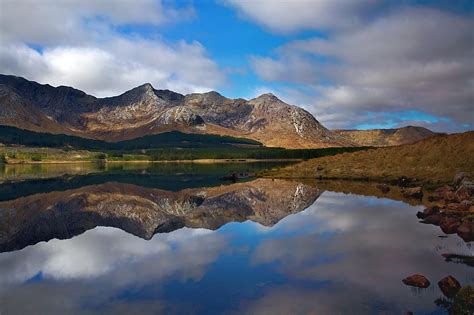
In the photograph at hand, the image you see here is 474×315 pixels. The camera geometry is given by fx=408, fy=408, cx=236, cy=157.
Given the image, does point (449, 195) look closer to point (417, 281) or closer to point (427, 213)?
point (427, 213)

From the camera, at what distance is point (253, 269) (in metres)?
21.9

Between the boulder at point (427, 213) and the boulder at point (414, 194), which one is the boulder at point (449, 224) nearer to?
the boulder at point (427, 213)

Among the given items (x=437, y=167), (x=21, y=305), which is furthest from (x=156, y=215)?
(x=437, y=167)

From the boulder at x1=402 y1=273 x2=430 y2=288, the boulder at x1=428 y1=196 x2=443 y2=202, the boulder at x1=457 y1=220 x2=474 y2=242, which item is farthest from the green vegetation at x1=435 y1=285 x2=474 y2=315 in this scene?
the boulder at x1=428 y1=196 x2=443 y2=202

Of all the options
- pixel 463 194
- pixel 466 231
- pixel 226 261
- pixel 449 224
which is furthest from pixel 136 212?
pixel 463 194

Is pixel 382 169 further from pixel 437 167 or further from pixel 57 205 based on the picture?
pixel 57 205

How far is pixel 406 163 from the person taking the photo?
76.8 metres

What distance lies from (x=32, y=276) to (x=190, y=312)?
35.1 feet

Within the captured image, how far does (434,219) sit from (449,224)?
10.3ft

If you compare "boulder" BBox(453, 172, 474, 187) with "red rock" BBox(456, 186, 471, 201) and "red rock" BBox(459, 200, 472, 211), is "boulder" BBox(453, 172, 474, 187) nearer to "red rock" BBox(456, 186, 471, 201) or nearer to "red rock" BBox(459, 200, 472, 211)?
"red rock" BBox(456, 186, 471, 201)

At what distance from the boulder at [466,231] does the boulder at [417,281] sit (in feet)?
33.8

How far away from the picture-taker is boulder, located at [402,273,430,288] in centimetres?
1814

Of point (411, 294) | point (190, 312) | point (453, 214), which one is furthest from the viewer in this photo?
point (453, 214)

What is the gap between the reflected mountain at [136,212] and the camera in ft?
115
